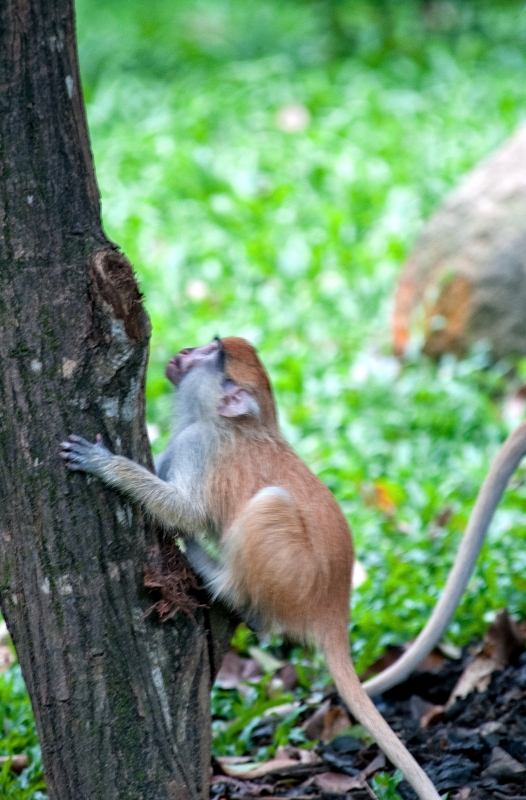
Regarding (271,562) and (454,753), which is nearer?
(271,562)

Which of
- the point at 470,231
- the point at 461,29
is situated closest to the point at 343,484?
the point at 470,231

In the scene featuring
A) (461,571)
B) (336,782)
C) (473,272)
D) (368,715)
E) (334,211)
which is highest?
(334,211)

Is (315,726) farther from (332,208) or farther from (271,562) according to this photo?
(332,208)

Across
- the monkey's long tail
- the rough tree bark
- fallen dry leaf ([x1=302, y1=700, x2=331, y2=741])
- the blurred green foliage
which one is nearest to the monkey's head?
the blurred green foliage

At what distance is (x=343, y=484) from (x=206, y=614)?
2.74m

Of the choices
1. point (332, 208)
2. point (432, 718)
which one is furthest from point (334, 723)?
point (332, 208)

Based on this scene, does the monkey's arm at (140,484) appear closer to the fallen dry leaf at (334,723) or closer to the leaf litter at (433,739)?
the leaf litter at (433,739)

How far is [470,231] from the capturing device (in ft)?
23.4

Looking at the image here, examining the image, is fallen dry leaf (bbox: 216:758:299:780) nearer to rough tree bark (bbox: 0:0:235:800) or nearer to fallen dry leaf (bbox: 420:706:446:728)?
fallen dry leaf (bbox: 420:706:446:728)

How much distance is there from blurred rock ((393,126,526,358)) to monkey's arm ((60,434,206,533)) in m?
4.21

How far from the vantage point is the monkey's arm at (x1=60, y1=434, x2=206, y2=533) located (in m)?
2.64

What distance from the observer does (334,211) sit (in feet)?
28.3

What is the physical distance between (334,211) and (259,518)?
5.89 m

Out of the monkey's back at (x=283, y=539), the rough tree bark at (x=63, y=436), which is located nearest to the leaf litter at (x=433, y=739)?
the monkey's back at (x=283, y=539)
